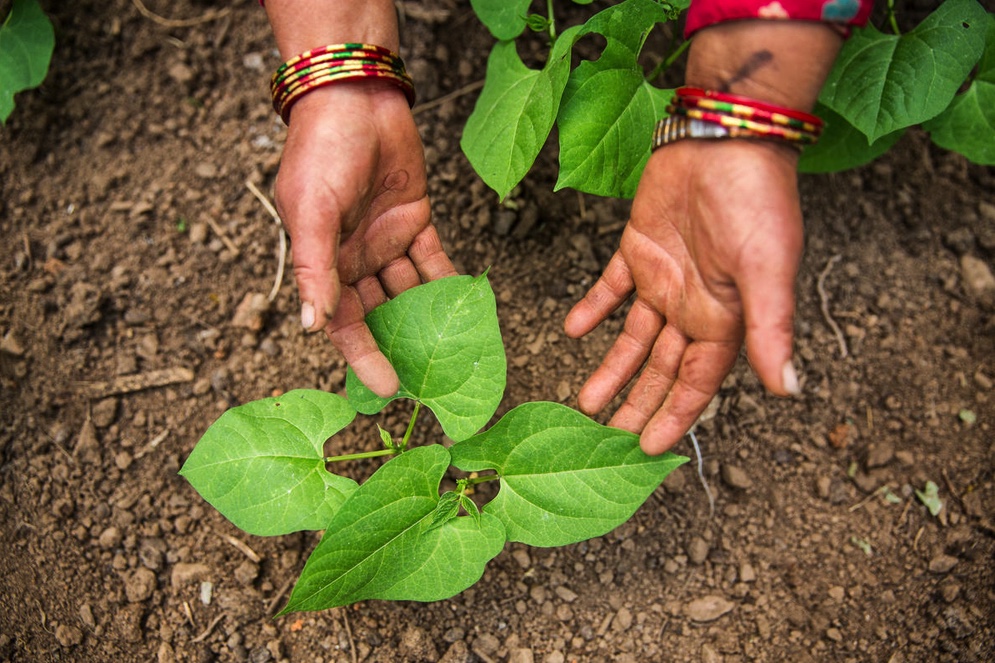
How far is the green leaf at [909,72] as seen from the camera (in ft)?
6.14

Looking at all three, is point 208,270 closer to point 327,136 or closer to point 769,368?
point 327,136

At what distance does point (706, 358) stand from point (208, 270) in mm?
1659

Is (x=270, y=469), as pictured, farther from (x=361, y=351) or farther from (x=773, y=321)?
(x=773, y=321)

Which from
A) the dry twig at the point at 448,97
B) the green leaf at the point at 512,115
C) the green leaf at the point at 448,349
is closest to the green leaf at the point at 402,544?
the green leaf at the point at 448,349

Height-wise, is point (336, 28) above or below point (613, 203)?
above

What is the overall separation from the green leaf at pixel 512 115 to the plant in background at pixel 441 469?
0.39 meters

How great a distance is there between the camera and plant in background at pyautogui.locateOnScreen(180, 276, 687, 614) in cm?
166

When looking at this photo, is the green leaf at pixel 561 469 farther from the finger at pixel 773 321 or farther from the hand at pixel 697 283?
the finger at pixel 773 321

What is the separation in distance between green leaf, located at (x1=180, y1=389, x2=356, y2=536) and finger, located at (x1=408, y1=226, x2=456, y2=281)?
17.6 inches

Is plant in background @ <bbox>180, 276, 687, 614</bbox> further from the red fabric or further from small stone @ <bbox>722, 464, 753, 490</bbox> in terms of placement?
the red fabric

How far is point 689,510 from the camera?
2193 mm

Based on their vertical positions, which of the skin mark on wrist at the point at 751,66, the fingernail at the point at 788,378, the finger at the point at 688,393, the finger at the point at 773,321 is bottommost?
the finger at the point at 688,393

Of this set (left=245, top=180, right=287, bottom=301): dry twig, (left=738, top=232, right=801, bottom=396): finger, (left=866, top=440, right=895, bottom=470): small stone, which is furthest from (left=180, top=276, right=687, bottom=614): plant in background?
(left=866, top=440, right=895, bottom=470): small stone

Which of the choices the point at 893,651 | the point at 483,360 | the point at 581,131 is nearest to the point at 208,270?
the point at 483,360
